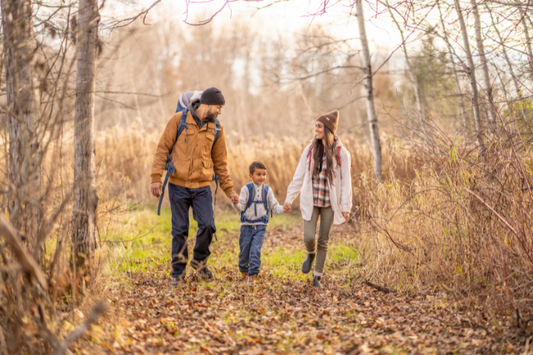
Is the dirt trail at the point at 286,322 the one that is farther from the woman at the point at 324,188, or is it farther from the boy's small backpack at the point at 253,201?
the boy's small backpack at the point at 253,201

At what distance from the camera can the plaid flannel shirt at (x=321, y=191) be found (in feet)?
16.1

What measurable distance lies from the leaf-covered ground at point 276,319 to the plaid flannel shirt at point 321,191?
956mm

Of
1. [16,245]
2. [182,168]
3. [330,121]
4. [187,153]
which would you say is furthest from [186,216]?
[16,245]

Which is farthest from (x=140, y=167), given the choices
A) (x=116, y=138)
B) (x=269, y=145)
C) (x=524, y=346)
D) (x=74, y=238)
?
(x=524, y=346)

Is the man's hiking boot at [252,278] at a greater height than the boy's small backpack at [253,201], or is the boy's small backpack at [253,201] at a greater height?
the boy's small backpack at [253,201]

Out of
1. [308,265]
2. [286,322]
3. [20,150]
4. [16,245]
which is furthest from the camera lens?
[308,265]

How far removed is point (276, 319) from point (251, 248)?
1410 millimetres

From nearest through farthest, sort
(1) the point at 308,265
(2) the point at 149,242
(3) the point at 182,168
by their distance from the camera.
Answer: (3) the point at 182,168
(1) the point at 308,265
(2) the point at 149,242

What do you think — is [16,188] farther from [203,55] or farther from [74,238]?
[203,55]

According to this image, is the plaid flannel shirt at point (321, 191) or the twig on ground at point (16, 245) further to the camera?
the plaid flannel shirt at point (321, 191)

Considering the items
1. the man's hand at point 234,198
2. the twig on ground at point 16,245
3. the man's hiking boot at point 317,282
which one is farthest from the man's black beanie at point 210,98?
the twig on ground at point 16,245

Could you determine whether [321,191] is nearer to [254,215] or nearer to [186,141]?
[254,215]

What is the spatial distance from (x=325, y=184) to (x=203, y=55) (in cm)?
3173

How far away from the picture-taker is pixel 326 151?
492 cm
